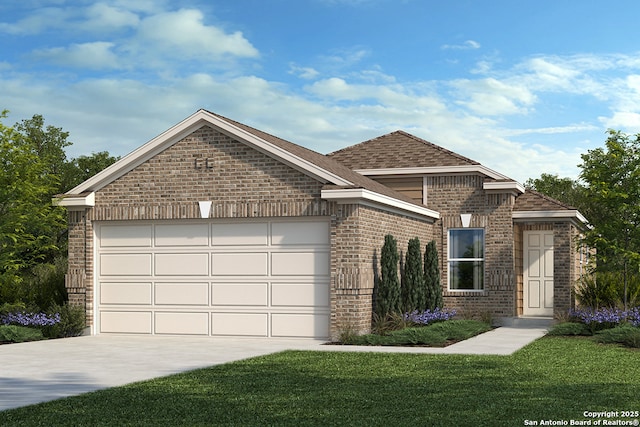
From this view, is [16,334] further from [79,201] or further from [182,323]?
[182,323]

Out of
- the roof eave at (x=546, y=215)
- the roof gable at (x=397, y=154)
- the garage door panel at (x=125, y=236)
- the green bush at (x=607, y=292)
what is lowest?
the green bush at (x=607, y=292)

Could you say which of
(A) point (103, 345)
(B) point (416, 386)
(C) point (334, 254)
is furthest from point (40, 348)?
(B) point (416, 386)

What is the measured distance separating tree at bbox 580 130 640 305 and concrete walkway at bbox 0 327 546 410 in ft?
9.03

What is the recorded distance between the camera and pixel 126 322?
817 inches

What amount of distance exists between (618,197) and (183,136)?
10558 mm

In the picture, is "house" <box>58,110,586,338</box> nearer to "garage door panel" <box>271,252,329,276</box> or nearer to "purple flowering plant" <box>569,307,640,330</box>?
"garage door panel" <box>271,252,329,276</box>

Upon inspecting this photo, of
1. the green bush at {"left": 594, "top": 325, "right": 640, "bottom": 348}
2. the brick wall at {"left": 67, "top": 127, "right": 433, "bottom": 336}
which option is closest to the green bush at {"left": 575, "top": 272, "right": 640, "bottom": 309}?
the green bush at {"left": 594, "top": 325, "right": 640, "bottom": 348}

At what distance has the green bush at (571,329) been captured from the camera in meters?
20.1

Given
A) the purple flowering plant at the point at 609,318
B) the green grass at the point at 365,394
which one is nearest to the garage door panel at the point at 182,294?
the green grass at the point at 365,394

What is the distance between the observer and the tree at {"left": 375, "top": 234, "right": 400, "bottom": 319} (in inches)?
778

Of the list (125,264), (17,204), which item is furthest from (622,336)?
(17,204)

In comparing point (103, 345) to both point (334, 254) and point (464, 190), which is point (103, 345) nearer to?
point (334, 254)

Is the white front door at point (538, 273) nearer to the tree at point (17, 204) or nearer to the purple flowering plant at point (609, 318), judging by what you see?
the purple flowering plant at point (609, 318)

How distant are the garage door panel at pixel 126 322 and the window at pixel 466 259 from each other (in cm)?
899
